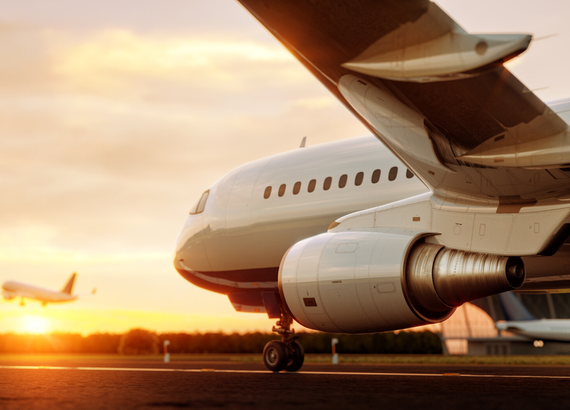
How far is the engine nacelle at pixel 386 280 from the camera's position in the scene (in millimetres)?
6758

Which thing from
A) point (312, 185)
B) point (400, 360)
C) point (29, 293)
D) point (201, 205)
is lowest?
point (400, 360)

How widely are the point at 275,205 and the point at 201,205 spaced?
2478 mm

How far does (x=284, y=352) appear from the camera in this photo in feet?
35.8

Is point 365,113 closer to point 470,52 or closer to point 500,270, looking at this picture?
point 470,52

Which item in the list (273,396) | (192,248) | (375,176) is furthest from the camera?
(192,248)

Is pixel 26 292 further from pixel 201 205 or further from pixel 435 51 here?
pixel 435 51

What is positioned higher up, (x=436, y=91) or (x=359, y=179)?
(x=359, y=179)

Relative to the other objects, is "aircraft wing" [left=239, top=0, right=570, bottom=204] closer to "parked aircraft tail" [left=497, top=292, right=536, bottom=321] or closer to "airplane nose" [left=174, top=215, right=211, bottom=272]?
"airplane nose" [left=174, top=215, right=211, bottom=272]

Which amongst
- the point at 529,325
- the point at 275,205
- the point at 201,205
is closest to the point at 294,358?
the point at 275,205

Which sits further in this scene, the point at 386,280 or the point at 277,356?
the point at 277,356

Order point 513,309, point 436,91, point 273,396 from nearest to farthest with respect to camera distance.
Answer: point 436,91 < point 273,396 < point 513,309

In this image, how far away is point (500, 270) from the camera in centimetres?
671

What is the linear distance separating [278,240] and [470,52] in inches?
274

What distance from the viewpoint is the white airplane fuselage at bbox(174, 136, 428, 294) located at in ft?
32.5
